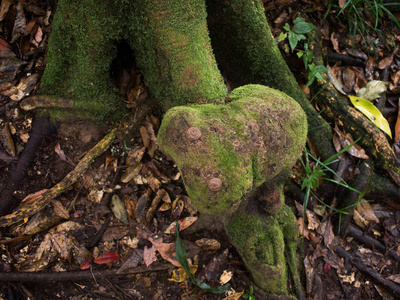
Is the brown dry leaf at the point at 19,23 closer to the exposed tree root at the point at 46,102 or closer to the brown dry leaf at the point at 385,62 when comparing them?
the exposed tree root at the point at 46,102

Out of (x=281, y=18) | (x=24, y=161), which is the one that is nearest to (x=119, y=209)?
(x=24, y=161)

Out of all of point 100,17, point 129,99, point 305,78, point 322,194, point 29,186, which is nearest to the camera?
point 100,17

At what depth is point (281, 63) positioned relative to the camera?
2.97m

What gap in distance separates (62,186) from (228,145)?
5.31ft

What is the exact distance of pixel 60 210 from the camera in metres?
2.48

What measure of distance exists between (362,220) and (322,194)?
54 centimetres

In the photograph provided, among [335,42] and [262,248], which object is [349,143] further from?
[262,248]

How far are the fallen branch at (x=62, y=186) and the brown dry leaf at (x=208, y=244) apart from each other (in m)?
1.25

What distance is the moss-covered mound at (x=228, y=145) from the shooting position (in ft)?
5.32

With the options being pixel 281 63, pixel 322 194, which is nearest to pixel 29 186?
pixel 281 63

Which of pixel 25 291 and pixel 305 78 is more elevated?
pixel 305 78

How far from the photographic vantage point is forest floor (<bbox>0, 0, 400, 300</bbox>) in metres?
2.39

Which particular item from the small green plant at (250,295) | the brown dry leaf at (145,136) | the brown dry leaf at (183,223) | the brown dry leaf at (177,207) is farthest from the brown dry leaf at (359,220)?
the brown dry leaf at (145,136)

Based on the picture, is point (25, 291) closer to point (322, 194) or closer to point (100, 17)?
point (100, 17)
